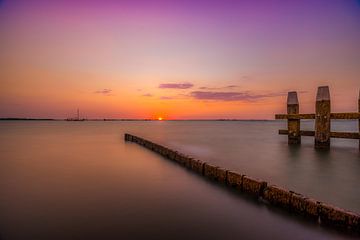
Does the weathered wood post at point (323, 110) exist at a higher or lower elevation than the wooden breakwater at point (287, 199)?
higher

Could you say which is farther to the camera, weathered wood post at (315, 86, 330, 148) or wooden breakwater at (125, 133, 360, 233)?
weathered wood post at (315, 86, 330, 148)

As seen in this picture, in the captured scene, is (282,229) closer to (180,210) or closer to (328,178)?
(180,210)

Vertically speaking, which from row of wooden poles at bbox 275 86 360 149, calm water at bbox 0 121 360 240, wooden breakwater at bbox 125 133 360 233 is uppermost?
row of wooden poles at bbox 275 86 360 149

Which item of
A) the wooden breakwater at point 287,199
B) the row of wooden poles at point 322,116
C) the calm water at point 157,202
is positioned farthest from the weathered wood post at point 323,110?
the wooden breakwater at point 287,199

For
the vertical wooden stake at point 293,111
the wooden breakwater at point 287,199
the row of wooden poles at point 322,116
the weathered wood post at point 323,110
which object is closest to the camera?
the wooden breakwater at point 287,199

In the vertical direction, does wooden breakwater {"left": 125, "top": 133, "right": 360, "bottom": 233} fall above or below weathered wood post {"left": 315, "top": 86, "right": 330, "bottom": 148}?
below

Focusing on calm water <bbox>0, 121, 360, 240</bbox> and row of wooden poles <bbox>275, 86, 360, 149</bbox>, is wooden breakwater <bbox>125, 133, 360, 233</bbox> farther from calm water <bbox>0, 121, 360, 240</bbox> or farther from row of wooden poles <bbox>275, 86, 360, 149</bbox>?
row of wooden poles <bbox>275, 86, 360, 149</bbox>

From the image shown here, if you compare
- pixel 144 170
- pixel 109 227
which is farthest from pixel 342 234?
pixel 144 170

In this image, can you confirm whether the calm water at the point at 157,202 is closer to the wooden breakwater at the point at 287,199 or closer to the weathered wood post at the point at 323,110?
the wooden breakwater at the point at 287,199

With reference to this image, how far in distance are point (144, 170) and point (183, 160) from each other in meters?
1.67

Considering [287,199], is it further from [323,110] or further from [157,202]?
[323,110]

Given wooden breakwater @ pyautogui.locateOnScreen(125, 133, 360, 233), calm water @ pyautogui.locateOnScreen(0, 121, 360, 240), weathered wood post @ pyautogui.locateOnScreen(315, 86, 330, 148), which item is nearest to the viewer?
wooden breakwater @ pyautogui.locateOnScreen(125, 133, 360, 233)

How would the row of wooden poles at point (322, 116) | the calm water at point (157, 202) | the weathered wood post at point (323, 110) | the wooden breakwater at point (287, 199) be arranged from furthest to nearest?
the weathered wood post at point (323, 110) < the row of wooden poles at point (322, 116) < the calm water at point (157, 202) < the wooden breakwater at point (287, 199)

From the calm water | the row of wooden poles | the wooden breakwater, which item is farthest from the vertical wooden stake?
the wooden breakwater
